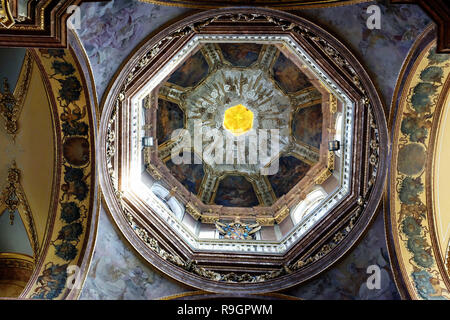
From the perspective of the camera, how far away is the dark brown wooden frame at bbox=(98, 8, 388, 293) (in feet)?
33.5

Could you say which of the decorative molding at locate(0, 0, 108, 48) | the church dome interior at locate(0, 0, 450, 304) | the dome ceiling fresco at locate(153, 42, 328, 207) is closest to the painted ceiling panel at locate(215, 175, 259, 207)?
the dome ceiling fresco at locate(153, 42, 328, 207)

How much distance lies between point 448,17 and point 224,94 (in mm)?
12624

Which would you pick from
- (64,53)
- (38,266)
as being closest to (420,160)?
(64,53)

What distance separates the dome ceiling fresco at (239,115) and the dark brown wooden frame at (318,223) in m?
5.04

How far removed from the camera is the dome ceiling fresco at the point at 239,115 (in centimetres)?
1703

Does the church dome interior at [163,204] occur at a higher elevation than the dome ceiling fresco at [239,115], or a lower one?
lower

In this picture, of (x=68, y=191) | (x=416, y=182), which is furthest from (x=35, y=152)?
(x=416, y=182)

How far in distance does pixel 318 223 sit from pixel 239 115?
27.0 feet

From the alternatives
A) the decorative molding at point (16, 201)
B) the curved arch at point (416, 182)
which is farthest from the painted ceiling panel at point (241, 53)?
the decorative molding at point (16, 201)

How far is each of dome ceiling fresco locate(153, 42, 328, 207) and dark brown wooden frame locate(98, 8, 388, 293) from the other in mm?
5043

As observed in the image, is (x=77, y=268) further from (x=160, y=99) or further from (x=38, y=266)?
(x=160, y=99)

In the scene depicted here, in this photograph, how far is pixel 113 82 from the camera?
10.3 m

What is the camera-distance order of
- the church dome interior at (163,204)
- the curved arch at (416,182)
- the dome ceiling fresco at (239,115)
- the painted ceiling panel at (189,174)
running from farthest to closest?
the painted ceiling panel at (189,174), the dome ceiling fresco at (239,115), the curved arch at (416,182), the church dome interior at (163,204)

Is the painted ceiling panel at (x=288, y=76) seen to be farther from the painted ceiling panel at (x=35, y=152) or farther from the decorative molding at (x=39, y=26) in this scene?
the decorative molding at (x=39, y=26)
